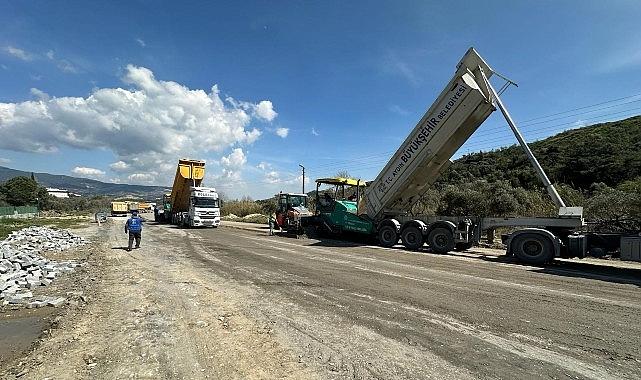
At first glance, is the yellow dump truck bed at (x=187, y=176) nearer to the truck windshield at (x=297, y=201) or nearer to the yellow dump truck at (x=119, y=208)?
the truck windshield at (x=297, y=201)

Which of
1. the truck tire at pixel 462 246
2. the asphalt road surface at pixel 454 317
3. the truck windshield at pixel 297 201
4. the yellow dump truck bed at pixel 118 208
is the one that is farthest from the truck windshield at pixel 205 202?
the yellow dump truck bed at pixel 118 208

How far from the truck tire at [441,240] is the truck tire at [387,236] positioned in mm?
1502

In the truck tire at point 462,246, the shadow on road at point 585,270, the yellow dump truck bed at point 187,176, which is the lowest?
the shadow on road at point 585,270

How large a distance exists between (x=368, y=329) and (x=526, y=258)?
8.25m

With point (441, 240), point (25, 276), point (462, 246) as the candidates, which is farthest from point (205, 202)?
point (25, 276)

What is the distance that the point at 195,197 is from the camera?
26438 mm

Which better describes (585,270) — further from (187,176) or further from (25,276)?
(187,176)

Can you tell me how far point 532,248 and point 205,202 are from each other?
20.8m

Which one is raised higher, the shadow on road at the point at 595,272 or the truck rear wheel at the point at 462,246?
the truck rear wheel at the point at 462,246

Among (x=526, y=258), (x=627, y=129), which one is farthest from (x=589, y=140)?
(x=526, y=258)

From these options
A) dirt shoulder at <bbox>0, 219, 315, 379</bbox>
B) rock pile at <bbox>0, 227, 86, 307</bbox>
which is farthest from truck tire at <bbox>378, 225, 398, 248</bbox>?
rock pile at <bbox>0, 227, 86, 307</bbox>

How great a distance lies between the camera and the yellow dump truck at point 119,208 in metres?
62.6

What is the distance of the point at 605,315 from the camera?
19.3 feet

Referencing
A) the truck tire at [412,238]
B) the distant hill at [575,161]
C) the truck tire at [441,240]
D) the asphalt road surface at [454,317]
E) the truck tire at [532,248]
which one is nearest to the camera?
the asphalt road surface at [454,317]
